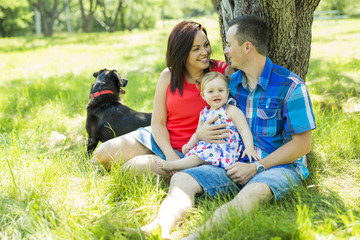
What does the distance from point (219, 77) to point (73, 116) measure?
3136 millimetres

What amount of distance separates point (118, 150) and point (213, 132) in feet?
3.27

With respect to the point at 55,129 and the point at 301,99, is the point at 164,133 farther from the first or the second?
the point at 55,129

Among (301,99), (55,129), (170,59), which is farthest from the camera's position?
(55,129)

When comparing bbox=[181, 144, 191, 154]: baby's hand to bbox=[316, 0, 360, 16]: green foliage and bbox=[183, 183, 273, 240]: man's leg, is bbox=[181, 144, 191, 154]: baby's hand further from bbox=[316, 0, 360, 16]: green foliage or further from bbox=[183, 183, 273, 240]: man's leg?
bbox=[316, 0, 360, 16]: green foliage

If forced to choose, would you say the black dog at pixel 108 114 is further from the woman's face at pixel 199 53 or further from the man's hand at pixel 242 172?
the man's hand at pixel 242 172

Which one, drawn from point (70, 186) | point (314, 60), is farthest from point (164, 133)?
point (314, 60)

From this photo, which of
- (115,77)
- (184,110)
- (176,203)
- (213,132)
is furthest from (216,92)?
(115,77)

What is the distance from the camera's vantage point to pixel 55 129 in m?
4.70

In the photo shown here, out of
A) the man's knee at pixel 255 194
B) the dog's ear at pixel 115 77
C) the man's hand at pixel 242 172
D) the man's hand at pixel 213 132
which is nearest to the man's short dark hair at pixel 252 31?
the man's hand at pixel 213 132

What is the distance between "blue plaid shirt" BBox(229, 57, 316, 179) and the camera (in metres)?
2.54

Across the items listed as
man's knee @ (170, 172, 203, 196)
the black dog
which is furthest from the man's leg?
the black dog

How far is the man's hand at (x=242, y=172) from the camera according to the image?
257 cm

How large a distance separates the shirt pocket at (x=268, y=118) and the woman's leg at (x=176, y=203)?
2.48ft

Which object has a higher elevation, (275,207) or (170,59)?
(170,59)
